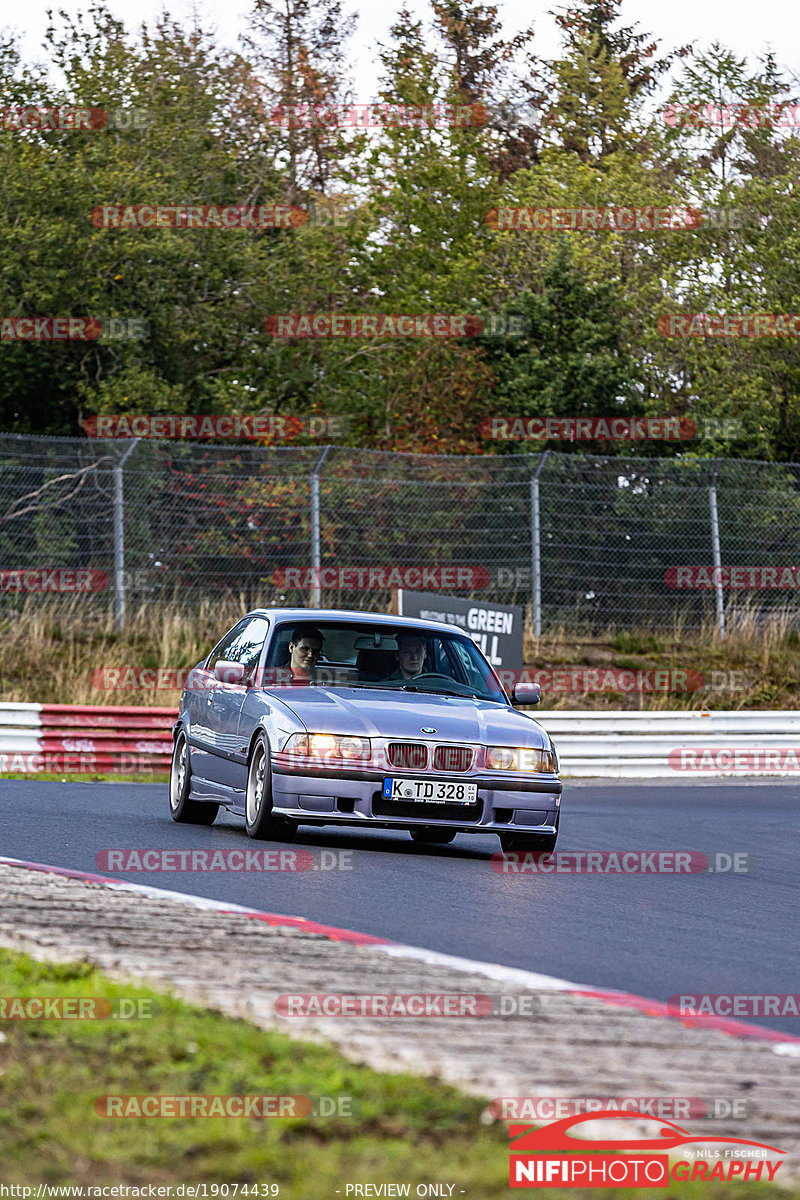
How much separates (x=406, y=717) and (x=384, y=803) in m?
0.57

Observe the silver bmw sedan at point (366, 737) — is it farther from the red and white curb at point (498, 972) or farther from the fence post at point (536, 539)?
the fence post at point (536, 539)

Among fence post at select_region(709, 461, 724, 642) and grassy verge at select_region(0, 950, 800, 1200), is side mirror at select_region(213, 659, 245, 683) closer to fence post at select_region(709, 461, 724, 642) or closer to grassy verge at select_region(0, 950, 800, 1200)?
grassy verge at select_region(0, 950, 800, 1200)

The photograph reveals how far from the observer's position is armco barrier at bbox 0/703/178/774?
1900cm

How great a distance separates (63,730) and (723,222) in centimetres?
2073

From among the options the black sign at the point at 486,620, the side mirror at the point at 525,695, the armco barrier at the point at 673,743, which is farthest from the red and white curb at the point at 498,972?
the armco barrier at the point at 673,743

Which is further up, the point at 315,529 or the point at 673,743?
the point at 315,529

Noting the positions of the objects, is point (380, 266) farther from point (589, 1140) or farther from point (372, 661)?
point (589, 1140)

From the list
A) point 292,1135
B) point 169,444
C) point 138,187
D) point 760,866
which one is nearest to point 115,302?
point 138,187

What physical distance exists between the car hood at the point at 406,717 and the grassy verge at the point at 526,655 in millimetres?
11070

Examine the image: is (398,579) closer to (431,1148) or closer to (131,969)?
(131,969)

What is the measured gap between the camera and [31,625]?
74.0 ft

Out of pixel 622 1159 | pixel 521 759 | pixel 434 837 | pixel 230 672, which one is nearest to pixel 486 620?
pixel 434 837

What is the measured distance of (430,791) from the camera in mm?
10367

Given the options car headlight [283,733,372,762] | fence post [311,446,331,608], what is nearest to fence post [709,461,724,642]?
fence post [311,446,331,608]
